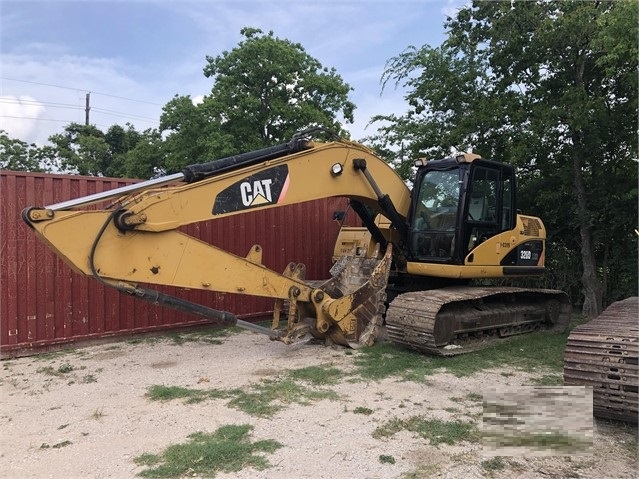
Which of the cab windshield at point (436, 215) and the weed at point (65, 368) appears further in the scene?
the cab windshield at point (436, 215)

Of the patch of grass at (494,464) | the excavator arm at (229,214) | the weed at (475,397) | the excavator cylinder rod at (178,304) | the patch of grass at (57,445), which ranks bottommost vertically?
the patch of grass at (57,445)

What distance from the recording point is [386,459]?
368 cm

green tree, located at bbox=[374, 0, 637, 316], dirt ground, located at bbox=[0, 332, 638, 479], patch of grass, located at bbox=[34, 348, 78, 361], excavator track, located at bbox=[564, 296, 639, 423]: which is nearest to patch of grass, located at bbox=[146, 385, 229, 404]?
dirt ground, located at bbox=[0, 332, 638, 479]

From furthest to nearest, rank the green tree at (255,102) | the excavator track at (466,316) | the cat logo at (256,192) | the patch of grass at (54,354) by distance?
the green tree at (255,102) → the patch of grass at (54,354) → the excavator track at (466,316) → the cat logo at (256,192)

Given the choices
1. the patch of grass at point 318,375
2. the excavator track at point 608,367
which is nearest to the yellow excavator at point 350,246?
the patch of grass at point 318,375

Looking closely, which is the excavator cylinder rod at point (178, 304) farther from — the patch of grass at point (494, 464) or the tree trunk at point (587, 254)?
the tree trunk at point (587, 254)

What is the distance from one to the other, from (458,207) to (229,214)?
3.27 m

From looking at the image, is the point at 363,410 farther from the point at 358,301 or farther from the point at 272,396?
the point at 358,301

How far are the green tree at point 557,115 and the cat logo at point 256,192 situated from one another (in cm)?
540

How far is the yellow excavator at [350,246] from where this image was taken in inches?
202

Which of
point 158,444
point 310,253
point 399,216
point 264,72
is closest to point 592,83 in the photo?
point 399,216

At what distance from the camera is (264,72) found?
21281mm

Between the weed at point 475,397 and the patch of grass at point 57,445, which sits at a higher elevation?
the weed at point 475,397

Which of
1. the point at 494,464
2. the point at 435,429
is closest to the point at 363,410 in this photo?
the point at 435,429
